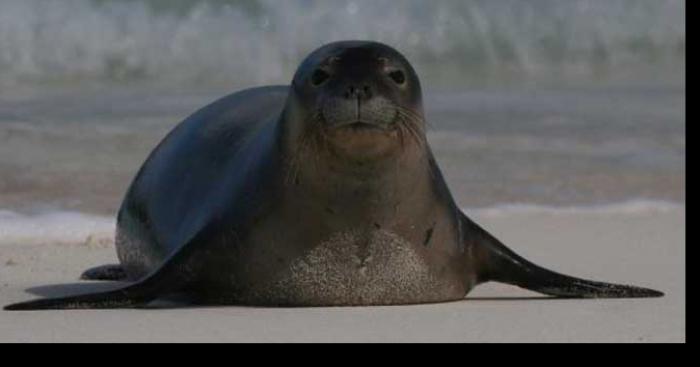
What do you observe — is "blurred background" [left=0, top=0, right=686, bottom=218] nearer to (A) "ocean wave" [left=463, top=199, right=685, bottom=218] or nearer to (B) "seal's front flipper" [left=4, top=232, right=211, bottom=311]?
(A) "ocean wave" [left=463, top=199, right=685, bottom=218]

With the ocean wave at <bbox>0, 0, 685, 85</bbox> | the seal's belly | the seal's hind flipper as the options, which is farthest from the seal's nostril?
the ocean wave at <bbox>0, 0, 685, 85</bbox>

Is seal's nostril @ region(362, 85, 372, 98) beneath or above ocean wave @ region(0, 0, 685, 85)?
beneath

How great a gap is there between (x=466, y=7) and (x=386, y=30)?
33.7 inches

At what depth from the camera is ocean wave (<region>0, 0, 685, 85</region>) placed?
54.8 feet

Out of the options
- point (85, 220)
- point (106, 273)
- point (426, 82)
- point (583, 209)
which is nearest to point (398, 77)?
point (106, 273)

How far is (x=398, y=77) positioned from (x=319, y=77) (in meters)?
0.24

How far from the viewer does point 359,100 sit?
565 cm

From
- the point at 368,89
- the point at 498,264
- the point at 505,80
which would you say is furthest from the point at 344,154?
the point at 505,80

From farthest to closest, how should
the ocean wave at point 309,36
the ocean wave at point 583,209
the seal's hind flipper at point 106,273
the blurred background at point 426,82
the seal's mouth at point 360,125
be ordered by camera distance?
the ocean wave at point 309,36 → the blurred background at point 426,82 → the ocean wave at point 583,209 → the seal's hind flipper at point 106,273 → the seal's mouth at point 360,125

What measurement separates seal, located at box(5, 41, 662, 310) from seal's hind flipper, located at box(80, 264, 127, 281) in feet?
2.10

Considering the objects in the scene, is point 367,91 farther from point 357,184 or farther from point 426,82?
point 426,82

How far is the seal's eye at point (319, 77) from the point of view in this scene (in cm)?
586

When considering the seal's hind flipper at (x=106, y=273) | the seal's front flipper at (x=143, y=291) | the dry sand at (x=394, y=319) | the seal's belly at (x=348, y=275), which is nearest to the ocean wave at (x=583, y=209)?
the dry sand at (x=394, y=319)

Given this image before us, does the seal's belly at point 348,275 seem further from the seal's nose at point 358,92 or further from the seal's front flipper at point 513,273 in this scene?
the seal's nose at point 358,92
